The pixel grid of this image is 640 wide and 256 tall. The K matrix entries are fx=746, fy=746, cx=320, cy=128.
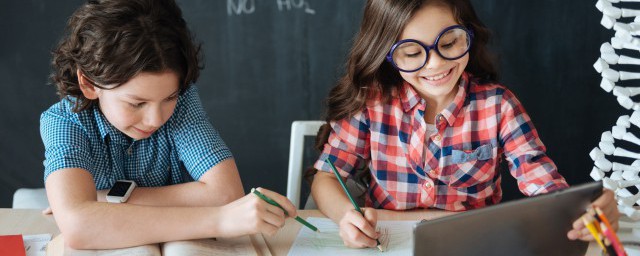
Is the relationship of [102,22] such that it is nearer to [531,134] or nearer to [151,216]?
[151,216]

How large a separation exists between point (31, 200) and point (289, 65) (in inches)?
34.5

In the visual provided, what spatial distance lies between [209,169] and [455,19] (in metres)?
0.62

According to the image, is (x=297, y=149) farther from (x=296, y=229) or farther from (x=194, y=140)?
(x=296, y=229)

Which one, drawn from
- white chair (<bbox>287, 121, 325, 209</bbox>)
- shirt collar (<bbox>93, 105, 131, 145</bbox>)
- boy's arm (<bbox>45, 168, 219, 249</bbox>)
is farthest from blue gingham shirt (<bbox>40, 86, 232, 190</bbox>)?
white chair (<bbox>287, 121, 325, 209</bbox>)

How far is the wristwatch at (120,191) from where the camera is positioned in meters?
1.50

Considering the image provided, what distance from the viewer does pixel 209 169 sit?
161 centimetres

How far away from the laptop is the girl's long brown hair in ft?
1.96

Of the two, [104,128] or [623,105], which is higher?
[623,105]

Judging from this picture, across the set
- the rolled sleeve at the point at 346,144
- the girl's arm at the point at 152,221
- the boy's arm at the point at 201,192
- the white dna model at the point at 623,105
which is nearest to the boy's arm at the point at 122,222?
the girl's arm at the point at 152,221

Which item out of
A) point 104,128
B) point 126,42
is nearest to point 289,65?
point 104,128

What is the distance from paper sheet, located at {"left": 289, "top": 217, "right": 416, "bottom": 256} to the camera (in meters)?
1.39

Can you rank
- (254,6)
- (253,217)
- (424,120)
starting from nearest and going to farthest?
(253,217) → (424,120) → (254,6)

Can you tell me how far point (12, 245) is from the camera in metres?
1.41

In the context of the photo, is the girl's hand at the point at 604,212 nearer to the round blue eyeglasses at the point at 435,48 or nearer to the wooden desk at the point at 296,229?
the wooden desk at the point at 296,229
